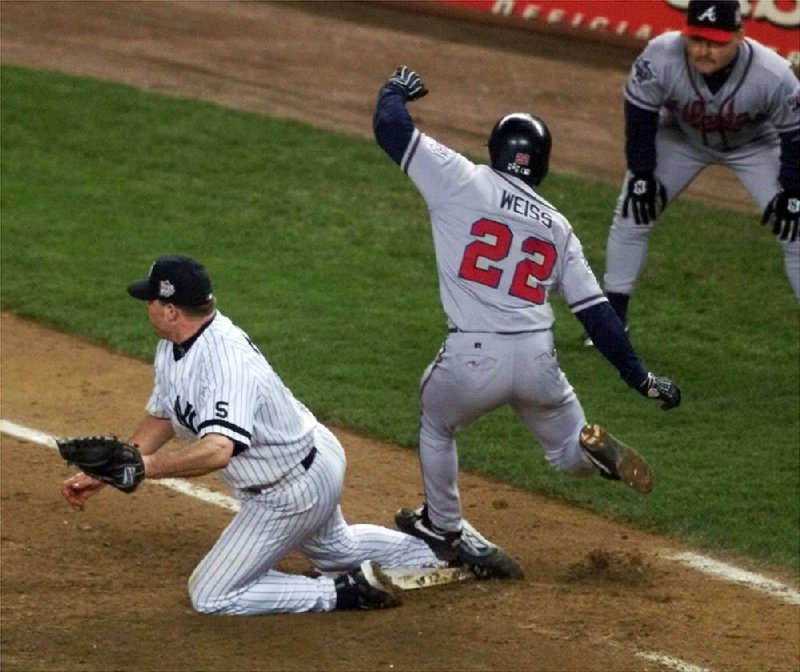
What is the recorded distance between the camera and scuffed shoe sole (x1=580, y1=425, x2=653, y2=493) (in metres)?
6.36

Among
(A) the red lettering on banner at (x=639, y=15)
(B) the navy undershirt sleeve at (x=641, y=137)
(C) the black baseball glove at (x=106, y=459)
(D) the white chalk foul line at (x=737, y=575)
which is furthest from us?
(A) the red lettering on banner at (x=639, y=15)

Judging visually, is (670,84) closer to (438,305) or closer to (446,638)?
(438,305)

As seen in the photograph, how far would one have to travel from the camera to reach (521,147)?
6367 millimetres

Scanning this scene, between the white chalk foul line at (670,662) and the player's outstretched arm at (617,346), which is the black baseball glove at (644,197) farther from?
the white chalk foul line at (670,662)

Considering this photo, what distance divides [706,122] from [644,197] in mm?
536

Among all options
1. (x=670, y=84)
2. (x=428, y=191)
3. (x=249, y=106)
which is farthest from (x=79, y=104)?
(x=428, y=191)

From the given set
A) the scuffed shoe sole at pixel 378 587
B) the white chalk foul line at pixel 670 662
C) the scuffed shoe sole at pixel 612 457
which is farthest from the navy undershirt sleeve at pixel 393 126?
the white chalk foul line at pixel 670 662

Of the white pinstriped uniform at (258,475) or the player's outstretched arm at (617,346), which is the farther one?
the player's outstretched arm at (617,346)

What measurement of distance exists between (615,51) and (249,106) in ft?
11.1

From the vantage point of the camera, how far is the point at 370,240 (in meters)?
11.5

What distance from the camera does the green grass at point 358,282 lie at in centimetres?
817

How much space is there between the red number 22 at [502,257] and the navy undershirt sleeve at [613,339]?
235 millimetres

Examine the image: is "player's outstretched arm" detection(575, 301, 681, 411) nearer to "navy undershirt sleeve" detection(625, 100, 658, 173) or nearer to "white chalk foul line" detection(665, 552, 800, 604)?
"white chalk foul line" detection(665, 552, 800, 604)

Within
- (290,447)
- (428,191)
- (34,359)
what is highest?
(428,191)
